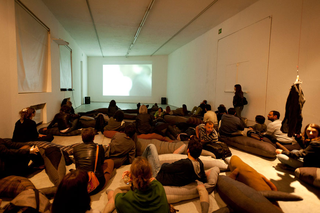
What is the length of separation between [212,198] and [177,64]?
9.85 metres

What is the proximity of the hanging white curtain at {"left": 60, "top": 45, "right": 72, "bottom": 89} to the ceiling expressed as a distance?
0.98 meters

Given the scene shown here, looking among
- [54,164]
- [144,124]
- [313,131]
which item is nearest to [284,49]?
[313,131]

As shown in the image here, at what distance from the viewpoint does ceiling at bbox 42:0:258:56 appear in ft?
17.0

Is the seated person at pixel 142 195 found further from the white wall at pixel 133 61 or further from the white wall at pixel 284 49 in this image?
the white wall at pixel 133 61

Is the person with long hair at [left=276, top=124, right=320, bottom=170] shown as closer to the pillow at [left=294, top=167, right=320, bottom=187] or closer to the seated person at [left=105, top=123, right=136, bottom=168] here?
the pillow at [left=294, top=167, right=320, bottom=187]

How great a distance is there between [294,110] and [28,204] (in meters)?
2.96

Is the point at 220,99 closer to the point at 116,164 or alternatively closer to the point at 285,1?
the point at 285,1

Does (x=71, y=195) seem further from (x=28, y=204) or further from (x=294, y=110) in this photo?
(x=294, y=110)

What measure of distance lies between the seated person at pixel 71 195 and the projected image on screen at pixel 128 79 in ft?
41.6

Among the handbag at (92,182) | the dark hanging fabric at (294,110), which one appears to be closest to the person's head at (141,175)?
the handbag at (92,182)

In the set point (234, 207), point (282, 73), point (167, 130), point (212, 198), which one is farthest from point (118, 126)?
point (282, 73)

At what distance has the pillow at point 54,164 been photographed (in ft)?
6.93

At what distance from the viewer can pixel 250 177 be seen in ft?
6.59

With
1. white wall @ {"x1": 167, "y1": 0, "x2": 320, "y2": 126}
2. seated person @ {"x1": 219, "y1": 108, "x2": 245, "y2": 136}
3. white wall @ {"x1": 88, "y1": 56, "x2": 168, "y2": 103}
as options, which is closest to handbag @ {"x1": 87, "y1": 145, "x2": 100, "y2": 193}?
seated person @ {"x1": 219, "y1": 108, "x2": 245, "y2": 136}
